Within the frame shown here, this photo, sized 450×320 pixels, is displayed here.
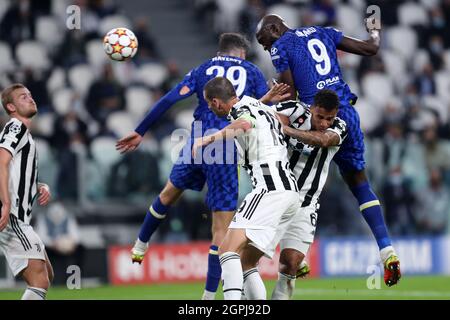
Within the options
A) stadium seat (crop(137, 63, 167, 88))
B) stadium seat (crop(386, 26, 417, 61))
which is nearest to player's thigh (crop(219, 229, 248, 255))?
stadium seat (crop(137, 63, 167, 88))

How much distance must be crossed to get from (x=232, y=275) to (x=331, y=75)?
228 centimetres

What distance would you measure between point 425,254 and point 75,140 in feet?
20.1

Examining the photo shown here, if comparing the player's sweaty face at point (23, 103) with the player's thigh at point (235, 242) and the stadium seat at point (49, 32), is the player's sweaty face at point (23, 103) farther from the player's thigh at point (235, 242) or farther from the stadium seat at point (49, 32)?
the stadium seat at point (49, 32)

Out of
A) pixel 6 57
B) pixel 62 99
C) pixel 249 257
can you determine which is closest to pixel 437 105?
pixel 62 99

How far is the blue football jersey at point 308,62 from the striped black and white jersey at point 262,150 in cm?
97

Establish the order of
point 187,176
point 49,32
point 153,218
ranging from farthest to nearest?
1. point 49,32
2. point 153,218
3. point 187,176

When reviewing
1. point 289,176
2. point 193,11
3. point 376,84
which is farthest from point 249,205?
point 193,11

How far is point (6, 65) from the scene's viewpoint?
17.1 metres

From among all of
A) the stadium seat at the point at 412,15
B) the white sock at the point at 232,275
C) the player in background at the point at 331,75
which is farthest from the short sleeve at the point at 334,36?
the stadium seat at the point at 412,15

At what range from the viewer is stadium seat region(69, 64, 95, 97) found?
56.1 ft

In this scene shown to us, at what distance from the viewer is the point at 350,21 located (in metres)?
20.1

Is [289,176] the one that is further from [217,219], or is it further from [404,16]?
[404,16]

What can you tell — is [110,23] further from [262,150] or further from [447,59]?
[262,150]

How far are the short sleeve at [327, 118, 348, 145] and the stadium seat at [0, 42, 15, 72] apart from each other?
30.3 feet
